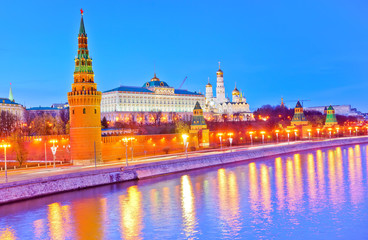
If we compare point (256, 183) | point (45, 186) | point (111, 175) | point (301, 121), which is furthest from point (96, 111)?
point (301, 121)

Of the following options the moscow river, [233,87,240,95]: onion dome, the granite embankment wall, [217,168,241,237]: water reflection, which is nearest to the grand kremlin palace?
[233,87,240,95]: onion dome

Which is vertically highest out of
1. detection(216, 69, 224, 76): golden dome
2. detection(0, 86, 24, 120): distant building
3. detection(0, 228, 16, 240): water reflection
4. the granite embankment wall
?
detection(216, 69, 224, 76): golden dome

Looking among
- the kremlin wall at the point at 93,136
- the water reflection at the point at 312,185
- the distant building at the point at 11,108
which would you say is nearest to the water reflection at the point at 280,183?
the water reflection at the point at 312,185

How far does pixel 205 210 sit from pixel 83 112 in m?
15.5

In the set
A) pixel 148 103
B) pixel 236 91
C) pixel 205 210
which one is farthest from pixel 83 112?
pixel 236 91

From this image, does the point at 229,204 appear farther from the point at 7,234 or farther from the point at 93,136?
the point at 93,136

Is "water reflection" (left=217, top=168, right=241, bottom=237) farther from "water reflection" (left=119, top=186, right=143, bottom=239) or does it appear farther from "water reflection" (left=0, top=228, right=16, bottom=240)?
"water reflection" (left=0, top=228, right=16, bottom=240)

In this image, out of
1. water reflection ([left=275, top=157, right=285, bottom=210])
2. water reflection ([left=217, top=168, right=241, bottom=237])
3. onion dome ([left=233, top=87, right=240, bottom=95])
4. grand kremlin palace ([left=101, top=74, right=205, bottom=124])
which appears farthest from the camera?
onion dome ([left=233, top=87, right=240, bottom=95])

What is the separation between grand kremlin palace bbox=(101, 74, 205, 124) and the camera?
103 m

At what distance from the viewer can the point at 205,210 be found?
68.9ft

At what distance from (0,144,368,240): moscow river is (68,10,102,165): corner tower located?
6245 millimetres

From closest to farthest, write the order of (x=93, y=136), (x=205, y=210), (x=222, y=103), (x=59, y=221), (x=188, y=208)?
(x=59, y=221) → (x=205, y=210) → (x=188, y=208) → (x=93, y=136) → (x=222, y=103)

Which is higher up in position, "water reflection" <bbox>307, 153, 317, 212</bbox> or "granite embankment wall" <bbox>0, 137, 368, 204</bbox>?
"granite embankment wall" <bbox>0, 137, 368, 204</bbox>

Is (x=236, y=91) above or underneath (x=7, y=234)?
above
